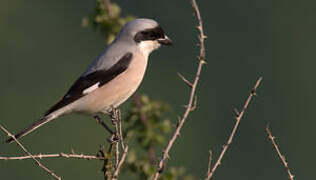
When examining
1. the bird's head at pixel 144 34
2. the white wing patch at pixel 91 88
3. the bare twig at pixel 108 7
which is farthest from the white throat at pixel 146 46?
the white wing patch at pixel 91 88

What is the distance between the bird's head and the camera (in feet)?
20.9

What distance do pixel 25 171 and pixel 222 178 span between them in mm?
A: 8092

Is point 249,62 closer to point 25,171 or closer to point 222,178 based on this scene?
point 222,178

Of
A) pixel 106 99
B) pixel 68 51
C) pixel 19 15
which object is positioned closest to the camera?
pixel 106 99

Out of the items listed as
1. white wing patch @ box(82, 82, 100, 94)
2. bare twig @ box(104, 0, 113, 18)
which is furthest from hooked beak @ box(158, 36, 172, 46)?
white wing patch @ box(82, 82, 100, 94)

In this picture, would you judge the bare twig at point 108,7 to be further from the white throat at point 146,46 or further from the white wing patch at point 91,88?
the white wing patch at point 91,88

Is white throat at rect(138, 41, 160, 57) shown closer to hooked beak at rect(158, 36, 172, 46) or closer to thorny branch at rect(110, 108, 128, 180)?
hooked beak at rect(158, 36, 172, 46)

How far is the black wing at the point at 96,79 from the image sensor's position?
6230 millimetres

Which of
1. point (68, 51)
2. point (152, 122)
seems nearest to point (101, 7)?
point (152, 122)

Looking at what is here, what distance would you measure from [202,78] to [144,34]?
114 feet

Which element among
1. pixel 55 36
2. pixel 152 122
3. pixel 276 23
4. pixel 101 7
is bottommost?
pixel 276 23

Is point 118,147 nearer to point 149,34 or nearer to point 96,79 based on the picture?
point 96,79

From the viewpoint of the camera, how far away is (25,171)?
30.2 meters

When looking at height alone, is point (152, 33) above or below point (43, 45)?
above
